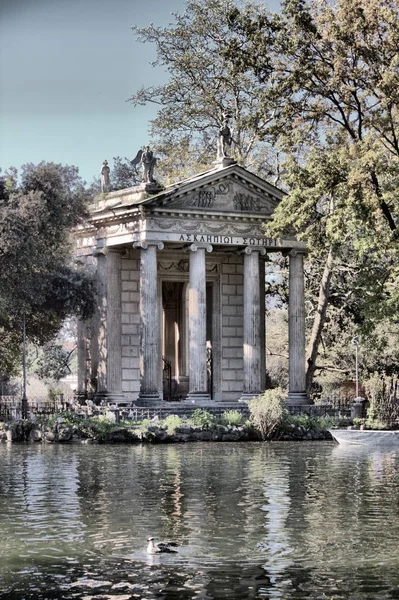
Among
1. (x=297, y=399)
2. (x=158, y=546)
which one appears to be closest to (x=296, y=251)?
(x=297, y=399)

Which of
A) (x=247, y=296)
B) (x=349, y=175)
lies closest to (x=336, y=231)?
(x=349, y=175)

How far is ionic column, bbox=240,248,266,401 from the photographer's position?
51594mm

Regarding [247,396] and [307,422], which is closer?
[307,422]

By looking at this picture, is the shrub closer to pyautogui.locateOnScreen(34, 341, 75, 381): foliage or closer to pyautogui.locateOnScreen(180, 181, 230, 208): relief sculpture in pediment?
pyautogui.locateOnScreen(180, 181, 230, 208): relief sculpture in pediment

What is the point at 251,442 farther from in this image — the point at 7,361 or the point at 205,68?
the point at 205,68

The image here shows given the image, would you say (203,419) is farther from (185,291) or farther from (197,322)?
(185,291)

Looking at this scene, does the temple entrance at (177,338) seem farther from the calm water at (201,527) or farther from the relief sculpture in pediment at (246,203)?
the calm water at (201,527)

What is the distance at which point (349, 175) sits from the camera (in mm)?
39781

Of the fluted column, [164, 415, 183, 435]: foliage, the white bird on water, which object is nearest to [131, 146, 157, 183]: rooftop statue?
the fluted column

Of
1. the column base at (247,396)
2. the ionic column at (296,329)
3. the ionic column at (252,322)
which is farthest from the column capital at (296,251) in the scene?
the column base at (247,396)

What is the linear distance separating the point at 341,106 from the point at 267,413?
1099 cm

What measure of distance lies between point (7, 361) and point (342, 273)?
1722 cm

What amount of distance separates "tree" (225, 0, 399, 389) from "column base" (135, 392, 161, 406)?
9.26 metres

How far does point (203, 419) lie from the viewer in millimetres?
43719
